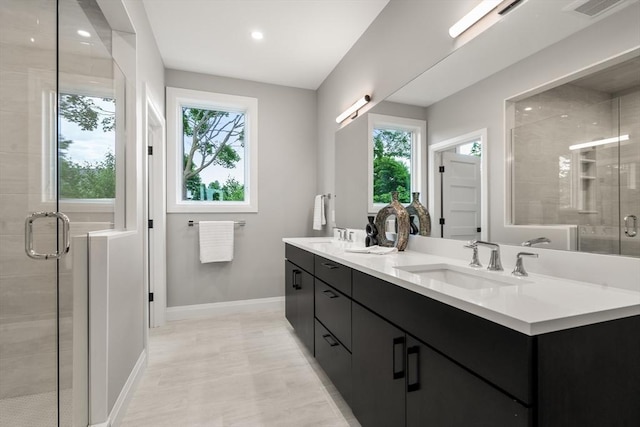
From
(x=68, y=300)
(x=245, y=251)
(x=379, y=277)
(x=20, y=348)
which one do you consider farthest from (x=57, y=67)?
(x=245, y=251)

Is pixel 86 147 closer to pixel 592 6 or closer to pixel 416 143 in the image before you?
pixel 416 143

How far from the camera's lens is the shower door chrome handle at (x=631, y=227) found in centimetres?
92

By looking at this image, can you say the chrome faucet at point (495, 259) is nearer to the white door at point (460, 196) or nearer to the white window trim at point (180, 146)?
the white door at point (460, 196)

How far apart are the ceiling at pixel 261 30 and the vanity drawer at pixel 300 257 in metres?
1.81

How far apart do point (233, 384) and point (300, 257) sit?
96 cm

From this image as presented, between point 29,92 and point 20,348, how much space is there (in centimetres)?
123

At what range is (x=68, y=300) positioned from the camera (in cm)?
140

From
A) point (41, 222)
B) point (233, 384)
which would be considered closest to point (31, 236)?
point (41, 222)

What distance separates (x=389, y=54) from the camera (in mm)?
2172

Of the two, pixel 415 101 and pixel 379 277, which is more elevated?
pixel 415 101

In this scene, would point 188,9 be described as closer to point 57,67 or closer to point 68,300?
point 57,67

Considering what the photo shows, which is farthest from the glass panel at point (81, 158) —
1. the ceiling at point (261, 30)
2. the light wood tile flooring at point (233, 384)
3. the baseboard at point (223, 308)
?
the baseboard at point (223, 308)

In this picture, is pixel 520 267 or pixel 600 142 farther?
pixel 520 267

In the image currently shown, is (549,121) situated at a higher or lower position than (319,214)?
higher
